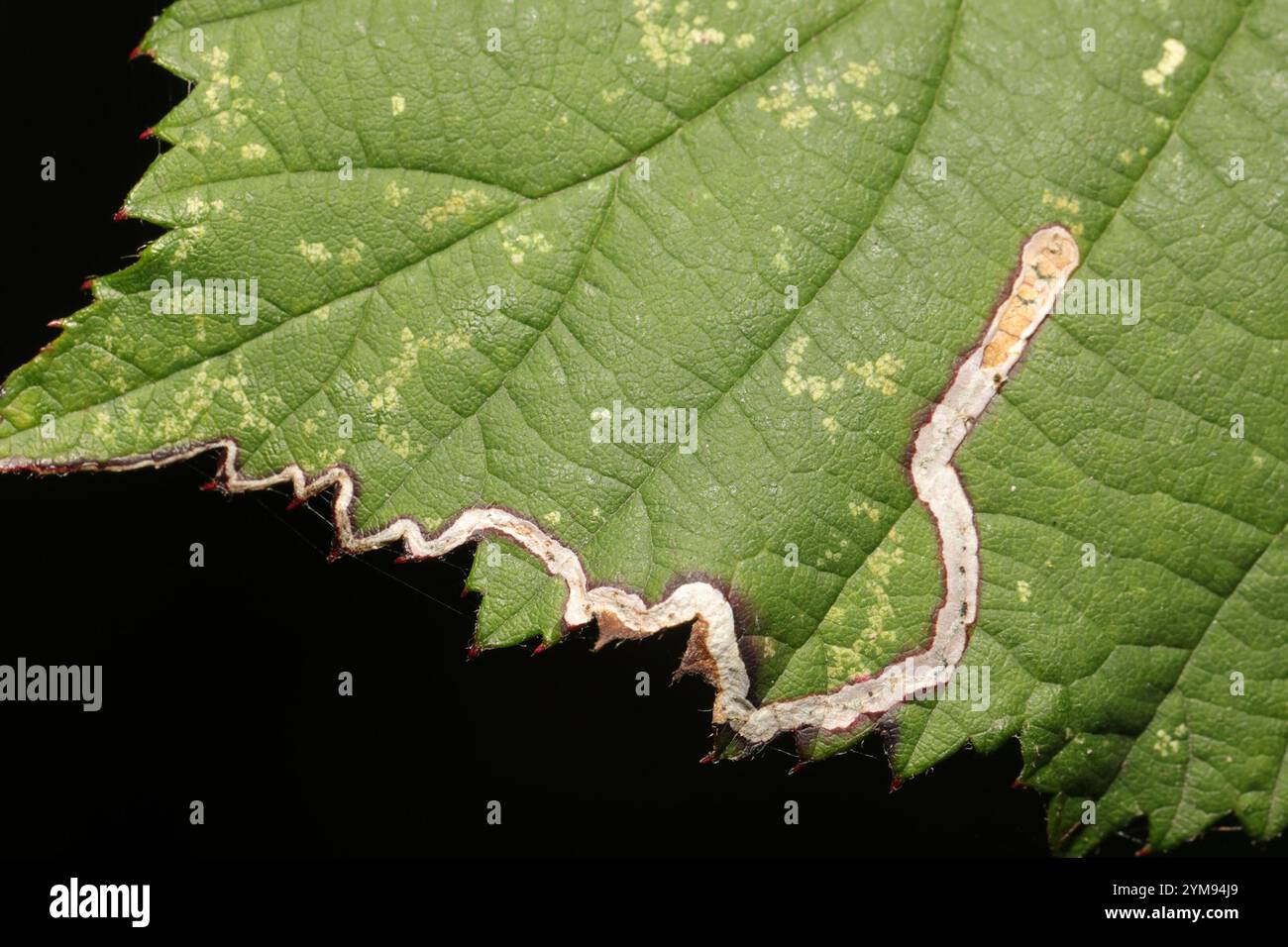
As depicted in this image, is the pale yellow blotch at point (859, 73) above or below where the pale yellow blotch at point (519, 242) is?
above

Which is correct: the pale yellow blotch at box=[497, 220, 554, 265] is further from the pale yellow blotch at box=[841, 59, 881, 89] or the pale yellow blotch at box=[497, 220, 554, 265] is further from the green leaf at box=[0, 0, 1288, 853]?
the pale yellow blotch at box=[841, 59, 881, 89]

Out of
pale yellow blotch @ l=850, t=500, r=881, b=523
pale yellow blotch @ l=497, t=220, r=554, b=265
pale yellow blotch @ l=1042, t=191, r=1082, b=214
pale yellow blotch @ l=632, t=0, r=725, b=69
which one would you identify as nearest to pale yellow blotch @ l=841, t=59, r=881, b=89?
pale yellow blotch @ l=632, t=0, r=725, b=69

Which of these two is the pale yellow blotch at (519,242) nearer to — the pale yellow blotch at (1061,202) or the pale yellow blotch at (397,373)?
the pale yellow blotch at (397,373)

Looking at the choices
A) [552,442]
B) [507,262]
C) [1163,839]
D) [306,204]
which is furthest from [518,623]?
[1163,839]

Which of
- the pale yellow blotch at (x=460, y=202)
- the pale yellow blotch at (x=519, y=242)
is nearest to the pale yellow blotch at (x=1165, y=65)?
the pale yellow blotch at (x=519, y=242)

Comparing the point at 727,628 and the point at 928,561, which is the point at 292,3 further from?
the point at 928,561

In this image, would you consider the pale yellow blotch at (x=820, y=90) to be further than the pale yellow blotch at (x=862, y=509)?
No
